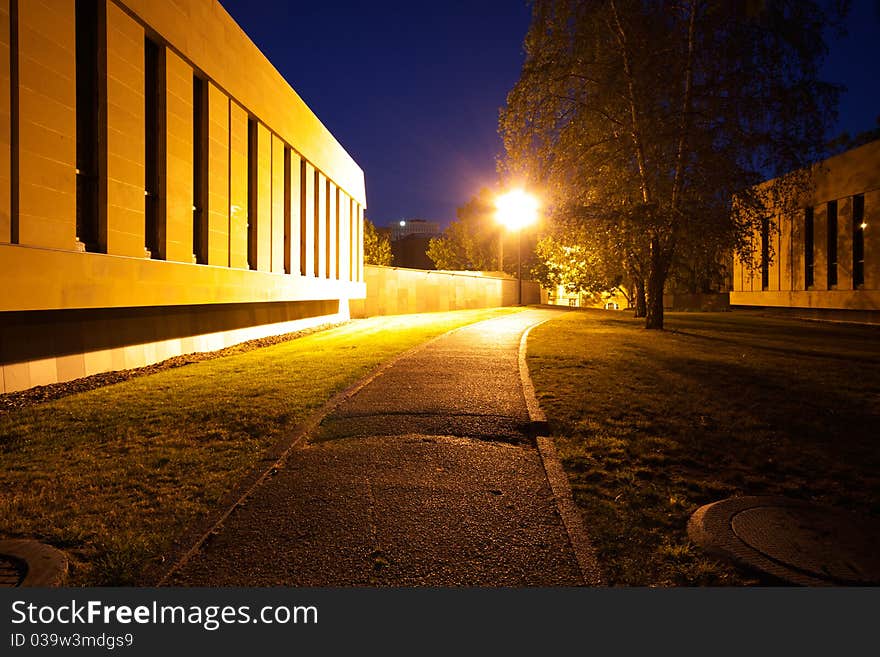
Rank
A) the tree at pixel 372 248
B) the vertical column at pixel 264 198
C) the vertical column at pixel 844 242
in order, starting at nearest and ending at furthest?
1. the vertical column at pixel 264 198
2. the vertical column at pixel 844 242
3. the tree at pixel 372 248

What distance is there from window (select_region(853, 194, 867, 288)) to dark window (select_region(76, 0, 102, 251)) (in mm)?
29086

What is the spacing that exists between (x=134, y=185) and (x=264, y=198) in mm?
6703

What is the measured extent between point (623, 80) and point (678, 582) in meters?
17.4

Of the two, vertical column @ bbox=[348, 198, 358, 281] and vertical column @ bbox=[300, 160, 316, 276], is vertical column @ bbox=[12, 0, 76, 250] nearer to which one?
vertical column @ bbox=[300, 160, 316, 276]

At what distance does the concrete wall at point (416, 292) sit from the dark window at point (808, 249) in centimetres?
2049

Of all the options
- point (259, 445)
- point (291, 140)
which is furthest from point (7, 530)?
point (291, 140)

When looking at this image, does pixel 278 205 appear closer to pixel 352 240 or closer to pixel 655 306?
pixel 352 240

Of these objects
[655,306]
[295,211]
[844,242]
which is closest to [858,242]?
[844,242]

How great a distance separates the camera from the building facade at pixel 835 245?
24.1 meters

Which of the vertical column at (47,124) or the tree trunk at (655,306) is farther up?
the vertical column at (47,124)

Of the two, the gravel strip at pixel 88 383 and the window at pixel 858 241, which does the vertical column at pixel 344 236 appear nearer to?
the gravel strip at pixel 88 383

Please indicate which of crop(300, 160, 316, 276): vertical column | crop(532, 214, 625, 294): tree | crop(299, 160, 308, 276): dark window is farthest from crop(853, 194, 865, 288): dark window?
crop(299, 160, 308, 276): dark window

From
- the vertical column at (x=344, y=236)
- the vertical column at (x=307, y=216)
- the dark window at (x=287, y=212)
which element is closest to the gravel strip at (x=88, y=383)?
the dark window at (x=287, y=212)

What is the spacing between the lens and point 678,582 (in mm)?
3195
